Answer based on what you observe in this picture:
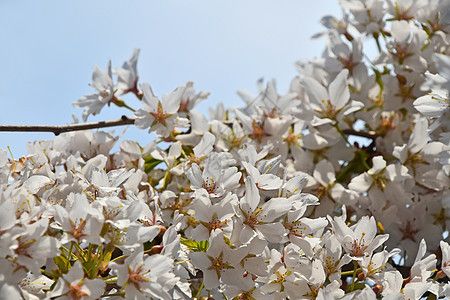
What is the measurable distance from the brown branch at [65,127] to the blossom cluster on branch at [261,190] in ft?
0.07

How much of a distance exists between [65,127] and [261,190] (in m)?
0.50

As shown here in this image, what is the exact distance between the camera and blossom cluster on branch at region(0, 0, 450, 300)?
1022 mm

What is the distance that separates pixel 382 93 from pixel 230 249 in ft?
3.08

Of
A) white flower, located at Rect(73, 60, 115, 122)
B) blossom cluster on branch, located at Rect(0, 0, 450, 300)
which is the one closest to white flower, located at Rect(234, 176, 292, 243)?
blossom cluster on branch, located at Rect(0, 0, 450, 300)

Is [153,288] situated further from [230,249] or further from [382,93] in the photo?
[382,93]

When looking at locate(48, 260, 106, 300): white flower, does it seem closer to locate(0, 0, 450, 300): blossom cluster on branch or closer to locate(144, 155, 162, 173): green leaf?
locate(0, 0, 450, 300): blossom cluster on branch

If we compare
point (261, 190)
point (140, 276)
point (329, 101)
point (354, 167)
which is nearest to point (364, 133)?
point (354, 167)

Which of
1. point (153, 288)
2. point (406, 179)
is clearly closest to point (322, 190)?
point (406, 179)

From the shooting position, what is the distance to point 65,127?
1417 millimetres

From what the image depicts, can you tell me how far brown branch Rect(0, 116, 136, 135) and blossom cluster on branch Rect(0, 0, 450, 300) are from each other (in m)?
0.02

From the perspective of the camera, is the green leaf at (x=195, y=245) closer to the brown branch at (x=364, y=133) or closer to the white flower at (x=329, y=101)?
the white flower at (x=329, y=101)

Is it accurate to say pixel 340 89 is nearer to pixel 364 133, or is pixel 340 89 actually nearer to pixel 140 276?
pixel 364 133

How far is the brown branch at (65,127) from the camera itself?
130cm

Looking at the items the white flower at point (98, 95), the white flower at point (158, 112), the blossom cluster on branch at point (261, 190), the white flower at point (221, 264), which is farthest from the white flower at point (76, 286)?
the white flower at point (98, 95)
